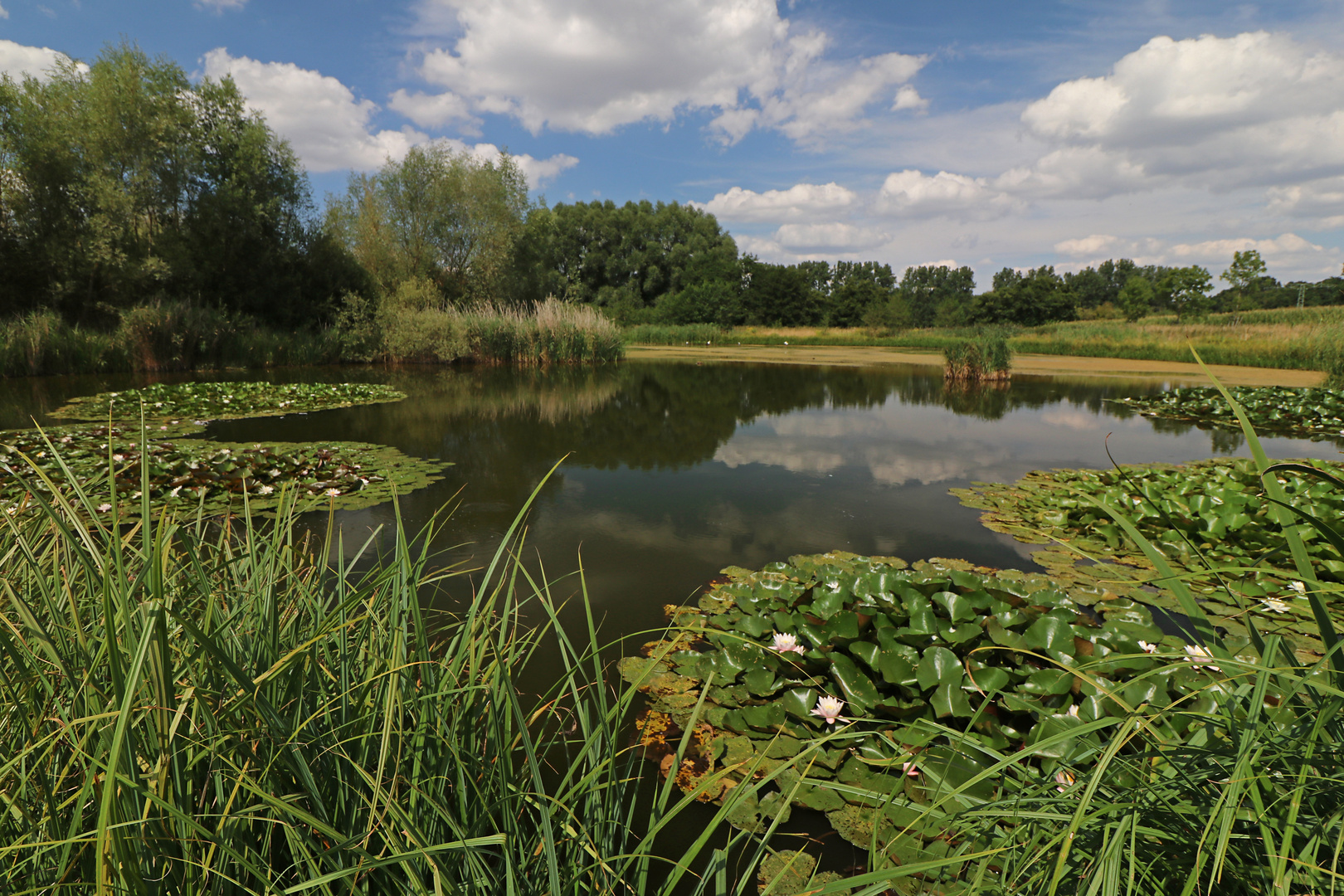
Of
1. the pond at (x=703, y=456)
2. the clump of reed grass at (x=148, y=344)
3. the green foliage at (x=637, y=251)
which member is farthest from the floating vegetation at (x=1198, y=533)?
the green foliage at (x=637, y=251)

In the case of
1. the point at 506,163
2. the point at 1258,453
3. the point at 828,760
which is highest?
the point at 506,163

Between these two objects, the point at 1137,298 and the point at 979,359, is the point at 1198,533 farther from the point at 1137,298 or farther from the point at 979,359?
the point at 1137,298

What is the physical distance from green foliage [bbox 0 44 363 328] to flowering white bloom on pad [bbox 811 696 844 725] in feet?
62.7

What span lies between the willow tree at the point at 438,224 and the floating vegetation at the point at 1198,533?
20.9m

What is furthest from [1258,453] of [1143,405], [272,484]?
[1143,405]

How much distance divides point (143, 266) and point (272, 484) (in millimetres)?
15045

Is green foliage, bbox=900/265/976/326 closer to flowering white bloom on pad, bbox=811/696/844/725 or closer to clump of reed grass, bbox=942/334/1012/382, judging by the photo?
clump of reed grass, bbox=942/334/1012/382

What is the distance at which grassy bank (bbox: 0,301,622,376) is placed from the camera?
44.2 ft

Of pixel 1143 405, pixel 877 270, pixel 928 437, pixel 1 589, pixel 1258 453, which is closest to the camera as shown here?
pixel 1258 453

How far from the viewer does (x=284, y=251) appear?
61.5 ft

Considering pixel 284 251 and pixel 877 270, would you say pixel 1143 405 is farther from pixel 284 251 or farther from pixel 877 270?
pixel 877 270

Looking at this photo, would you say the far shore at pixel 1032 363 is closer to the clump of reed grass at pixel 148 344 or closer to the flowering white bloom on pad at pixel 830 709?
the clump of reed grass at pixel 148 344

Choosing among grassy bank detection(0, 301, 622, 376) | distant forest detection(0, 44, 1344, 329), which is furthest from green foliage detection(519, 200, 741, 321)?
grassy bank detection(0, 301, 622, 376)

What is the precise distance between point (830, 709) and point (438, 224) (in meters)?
24.5
